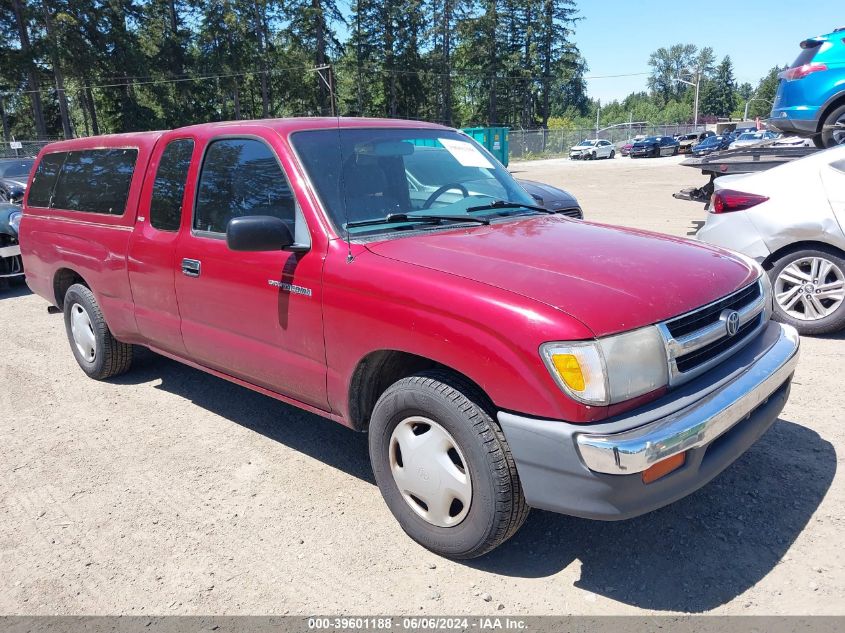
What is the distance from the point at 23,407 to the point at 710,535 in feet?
15.3

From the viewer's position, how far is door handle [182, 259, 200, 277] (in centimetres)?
374

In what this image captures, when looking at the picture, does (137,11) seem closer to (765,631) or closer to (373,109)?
(373,109)

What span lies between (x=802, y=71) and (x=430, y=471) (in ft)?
31.1

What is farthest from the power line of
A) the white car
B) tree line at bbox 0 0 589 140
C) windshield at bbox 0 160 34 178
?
windshield at bbox 0 160 34 178

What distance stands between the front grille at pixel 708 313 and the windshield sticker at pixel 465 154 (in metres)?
1.78

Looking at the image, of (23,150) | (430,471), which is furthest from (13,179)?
(23,150)

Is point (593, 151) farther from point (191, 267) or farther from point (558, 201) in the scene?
point (191, 267)

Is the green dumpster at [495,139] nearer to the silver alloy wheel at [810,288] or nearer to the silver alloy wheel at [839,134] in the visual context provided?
the silver alloy wheel at [839,134]

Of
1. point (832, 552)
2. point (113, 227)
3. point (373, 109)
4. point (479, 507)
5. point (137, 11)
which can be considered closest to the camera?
point (479, 507)

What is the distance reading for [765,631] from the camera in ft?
7.70

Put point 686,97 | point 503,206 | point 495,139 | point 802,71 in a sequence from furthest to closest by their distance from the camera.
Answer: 1. point 686,97
2. point 495,139
3. point 802,71
4. point 503,206

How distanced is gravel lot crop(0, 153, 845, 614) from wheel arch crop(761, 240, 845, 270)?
1168mm

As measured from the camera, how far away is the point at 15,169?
13648mm

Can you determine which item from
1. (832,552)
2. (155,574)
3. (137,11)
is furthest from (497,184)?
(137,11)
